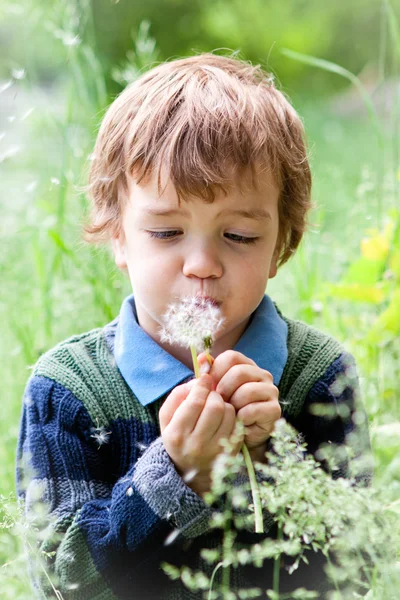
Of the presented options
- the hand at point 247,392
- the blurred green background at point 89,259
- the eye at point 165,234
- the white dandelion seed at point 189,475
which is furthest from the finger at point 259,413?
the eye at point 165,234

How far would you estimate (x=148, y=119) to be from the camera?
1646mm

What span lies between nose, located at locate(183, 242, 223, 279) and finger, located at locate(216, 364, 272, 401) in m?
0.19

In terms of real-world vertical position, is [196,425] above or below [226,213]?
below

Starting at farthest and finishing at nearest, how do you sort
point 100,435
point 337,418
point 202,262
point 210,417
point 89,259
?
Answer: 1. point 89,259
2. point 337,418
3. point 100,435
4. point 202,262
5. point 210,417

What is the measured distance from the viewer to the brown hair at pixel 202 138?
1.57m

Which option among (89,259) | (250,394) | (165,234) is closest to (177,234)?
(165,234)

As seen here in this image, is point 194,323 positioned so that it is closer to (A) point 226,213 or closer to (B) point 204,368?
(B) point 204,368

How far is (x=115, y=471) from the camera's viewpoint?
167 centimetres

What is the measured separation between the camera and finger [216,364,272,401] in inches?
55.5

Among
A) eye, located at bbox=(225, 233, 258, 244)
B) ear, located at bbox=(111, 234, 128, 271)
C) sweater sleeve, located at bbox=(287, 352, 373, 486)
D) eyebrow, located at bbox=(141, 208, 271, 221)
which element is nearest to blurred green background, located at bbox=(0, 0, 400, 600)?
sweater sleeve, located at bbox=(287, 352, 373, 486)

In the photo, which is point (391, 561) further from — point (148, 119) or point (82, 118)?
point (82, 118)

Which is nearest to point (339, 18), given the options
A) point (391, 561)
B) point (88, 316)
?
point (88, 316)

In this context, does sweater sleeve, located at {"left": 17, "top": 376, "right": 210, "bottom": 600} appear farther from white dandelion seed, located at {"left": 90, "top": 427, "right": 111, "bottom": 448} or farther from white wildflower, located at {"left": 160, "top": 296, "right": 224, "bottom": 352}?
white wildflower, located at {"left": 160, "top": 296, "right": 224, "bottom": 352}

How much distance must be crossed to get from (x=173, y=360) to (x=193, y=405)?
277 mm
